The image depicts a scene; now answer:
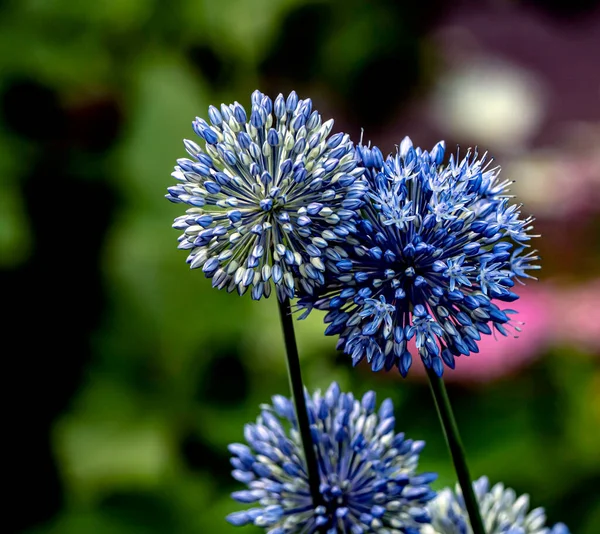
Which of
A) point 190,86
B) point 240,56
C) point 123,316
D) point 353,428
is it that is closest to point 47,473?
point 123,316

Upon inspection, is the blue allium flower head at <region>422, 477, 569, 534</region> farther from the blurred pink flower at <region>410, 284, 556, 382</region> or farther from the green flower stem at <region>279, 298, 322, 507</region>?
the blurred pink flower at <region>410, 284, 556, 382</region>

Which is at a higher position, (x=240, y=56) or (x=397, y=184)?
(x=240, y=56)

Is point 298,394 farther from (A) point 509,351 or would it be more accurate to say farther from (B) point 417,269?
(A) point 509,351

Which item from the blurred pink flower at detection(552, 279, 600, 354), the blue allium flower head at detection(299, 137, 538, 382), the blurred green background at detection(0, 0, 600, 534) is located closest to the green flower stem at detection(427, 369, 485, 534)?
the blue allium flower head at detection(299, 137, 538, 382)

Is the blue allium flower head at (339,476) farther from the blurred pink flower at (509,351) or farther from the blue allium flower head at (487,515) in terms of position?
the blurred pink flower at (509,351)

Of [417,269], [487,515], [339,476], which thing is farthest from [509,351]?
[417,269]

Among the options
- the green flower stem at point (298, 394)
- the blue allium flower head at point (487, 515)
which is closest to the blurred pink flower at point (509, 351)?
the blue allium flower head at point (487, 515)

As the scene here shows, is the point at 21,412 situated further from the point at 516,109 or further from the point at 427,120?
the point at 516,109
